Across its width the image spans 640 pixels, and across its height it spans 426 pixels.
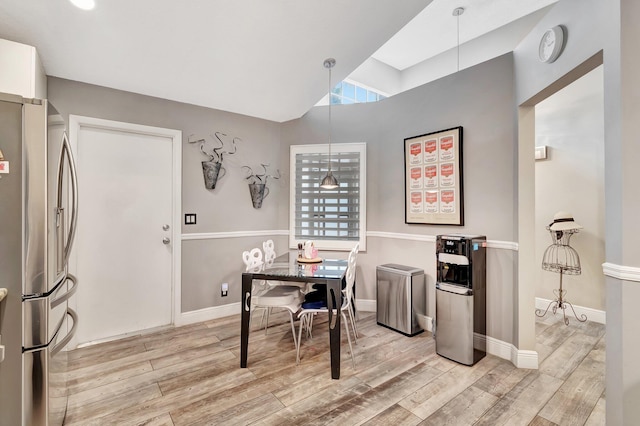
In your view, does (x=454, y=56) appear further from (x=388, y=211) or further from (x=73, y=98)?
(x=73, y=98)

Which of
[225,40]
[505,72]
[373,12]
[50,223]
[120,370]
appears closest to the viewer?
[50,223]

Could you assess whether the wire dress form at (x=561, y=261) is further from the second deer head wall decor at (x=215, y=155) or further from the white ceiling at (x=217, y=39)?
the second deer head wall decor at (x=215, y=155)

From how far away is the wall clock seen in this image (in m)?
1.90

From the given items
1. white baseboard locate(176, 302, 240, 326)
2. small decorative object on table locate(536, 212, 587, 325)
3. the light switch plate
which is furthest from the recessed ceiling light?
the light switch plate

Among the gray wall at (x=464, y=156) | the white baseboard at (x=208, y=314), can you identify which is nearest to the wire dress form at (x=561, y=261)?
the gray wall at (x=464, y=156)

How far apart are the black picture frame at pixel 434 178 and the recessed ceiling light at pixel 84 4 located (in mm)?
2844

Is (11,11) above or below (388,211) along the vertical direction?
above

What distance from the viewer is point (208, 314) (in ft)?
11.1

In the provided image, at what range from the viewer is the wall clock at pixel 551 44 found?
190 cm

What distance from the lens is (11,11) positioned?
1778 mm

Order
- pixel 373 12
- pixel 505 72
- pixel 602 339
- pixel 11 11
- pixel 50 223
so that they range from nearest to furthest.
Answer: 1. pixel 50 223
2. pixel 11 11
3. pixel 373 12
4. pixel 505 72
5. pixel 602 339

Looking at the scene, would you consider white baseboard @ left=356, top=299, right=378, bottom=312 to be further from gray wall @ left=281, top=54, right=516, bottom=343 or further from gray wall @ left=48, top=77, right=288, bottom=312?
gray wall @ left=48, top=77, right=288, bottom=312

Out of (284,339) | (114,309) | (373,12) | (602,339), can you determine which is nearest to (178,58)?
(373,12)

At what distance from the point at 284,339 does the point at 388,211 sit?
1859 millimetres
